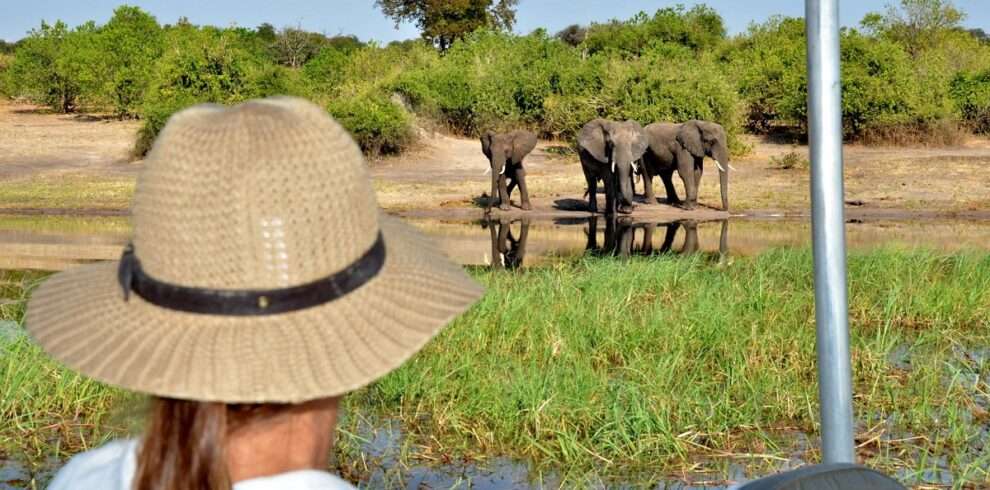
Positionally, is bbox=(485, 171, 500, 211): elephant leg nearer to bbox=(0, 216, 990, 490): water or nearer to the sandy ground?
the sandy ground

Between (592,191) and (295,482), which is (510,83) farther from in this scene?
(295,482)

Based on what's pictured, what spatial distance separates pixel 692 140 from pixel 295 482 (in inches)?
764

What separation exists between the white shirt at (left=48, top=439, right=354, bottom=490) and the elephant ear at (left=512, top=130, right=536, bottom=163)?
18.6 metres

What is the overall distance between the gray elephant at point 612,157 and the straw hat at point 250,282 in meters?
18.2

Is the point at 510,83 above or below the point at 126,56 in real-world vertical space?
below

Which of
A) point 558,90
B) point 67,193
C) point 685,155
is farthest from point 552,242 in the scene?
point 558,90

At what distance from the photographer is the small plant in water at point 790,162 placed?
22.8 meters

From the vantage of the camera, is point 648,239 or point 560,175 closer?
point 648,239

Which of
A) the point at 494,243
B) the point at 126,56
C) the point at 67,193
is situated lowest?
the point at 494,243

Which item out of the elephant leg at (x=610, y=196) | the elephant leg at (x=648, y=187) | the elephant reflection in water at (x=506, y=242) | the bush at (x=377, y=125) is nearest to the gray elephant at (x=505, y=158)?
the elephant reflection in water at (x=506, y=242)

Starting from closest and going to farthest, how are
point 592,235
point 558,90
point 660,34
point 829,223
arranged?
point 829,223 < point 592,235 < point 558,90 < point 660,34

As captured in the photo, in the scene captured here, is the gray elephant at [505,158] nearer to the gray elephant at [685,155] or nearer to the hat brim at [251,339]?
the gray elephant at [685,155]

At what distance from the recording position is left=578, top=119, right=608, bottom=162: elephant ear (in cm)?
2022

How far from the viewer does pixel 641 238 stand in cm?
1627
